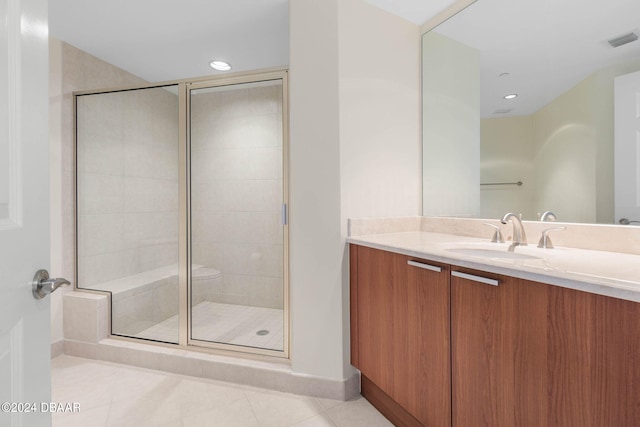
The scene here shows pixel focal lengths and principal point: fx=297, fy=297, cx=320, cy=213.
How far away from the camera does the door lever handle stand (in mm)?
654

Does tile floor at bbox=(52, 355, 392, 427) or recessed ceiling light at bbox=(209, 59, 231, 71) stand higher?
recessed ceiling light at bbox=(209, 59, 231, 71)

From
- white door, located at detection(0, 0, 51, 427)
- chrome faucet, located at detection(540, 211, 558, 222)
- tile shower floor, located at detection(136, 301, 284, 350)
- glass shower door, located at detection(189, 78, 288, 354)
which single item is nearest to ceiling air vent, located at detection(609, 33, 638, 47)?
chrome faucet, located at detection(540, 211, 558, 222)

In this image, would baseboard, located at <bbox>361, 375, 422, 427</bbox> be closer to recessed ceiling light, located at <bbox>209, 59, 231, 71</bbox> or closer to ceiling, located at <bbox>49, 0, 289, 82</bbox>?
ceiling, located at <bbox>49, 0, 289, 82</bbox>

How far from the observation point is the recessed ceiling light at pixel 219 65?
2580 millimetres

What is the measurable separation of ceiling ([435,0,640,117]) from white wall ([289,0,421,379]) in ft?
1.95

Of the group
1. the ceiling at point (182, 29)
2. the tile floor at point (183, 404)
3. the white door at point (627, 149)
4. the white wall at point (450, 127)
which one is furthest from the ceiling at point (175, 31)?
the tile floor at point (183, 404)

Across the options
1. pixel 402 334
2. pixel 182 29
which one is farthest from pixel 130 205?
pixel 402 334

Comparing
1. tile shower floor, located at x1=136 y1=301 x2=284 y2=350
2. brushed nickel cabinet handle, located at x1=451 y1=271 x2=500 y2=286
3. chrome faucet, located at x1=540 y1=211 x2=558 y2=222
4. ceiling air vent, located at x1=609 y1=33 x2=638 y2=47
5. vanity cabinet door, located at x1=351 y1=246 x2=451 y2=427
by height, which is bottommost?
tile shower floor, located at x1=136 y1=301 x2=284 y2=350

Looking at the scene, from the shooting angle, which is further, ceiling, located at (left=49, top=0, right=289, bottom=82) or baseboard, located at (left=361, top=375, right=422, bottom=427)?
ceiling, located at (left=49, top=0, right=289, bottom=82)

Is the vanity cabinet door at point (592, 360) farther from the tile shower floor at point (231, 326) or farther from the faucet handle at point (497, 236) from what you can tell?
the tile shower floor at point (231, 326)

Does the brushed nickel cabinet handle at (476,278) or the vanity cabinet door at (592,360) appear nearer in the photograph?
the vanity cabinet door at (592,360)

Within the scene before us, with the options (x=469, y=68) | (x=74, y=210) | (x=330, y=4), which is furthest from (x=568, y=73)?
(x=74, y=210)

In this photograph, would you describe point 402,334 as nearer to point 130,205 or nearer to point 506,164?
point 506,164

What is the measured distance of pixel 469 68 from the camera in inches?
71.9
